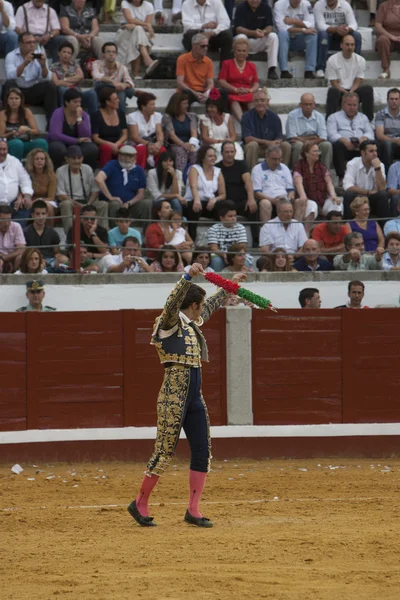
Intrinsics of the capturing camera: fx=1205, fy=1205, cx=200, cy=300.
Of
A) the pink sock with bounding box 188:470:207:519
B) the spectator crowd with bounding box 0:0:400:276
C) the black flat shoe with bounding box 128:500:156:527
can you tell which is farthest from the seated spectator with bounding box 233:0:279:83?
the black flat shoe with bounding box 128:500:156:527

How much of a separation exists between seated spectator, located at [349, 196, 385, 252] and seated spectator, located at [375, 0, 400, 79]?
302cm

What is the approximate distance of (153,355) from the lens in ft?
34.0

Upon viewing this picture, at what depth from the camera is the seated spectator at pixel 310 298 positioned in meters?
10.9

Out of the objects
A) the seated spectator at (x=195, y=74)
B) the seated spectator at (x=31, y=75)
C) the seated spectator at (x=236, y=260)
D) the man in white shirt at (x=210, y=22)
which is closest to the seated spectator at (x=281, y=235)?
the seated spectator at (x=236, y=260)

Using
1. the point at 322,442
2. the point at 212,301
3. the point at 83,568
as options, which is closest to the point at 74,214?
the point at 322,442

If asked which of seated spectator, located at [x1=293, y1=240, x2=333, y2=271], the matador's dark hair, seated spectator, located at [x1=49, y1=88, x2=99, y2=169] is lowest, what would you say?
the matador's dark hair

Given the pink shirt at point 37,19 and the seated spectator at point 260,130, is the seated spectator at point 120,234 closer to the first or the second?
the seated spectator at point 260,130

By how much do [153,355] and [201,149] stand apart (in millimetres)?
2748

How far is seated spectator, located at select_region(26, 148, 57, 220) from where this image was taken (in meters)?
11.6

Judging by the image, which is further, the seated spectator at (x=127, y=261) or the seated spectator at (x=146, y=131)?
the seated spectator at (x=146, y=131)

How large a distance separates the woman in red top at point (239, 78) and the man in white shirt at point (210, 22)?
1.42 feet

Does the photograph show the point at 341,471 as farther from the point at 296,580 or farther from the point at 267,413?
the point at 296,580

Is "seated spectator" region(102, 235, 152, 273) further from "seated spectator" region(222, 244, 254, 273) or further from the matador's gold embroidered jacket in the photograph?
the matador's gold embroidered jacket

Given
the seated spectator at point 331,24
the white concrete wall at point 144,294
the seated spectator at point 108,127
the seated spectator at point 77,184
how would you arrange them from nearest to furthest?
the white concrete wall at point 144,294 → the seated spectator at point 77,184 → the seated spectator at point 108,127 → the seated spectator at point 331,24
